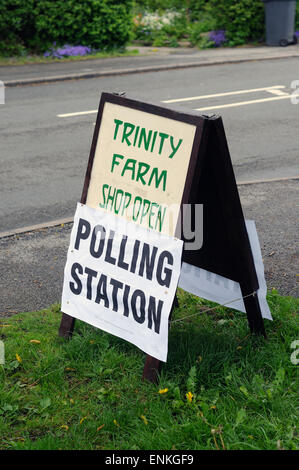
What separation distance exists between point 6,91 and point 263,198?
7521mm

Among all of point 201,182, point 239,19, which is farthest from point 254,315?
point 239,19

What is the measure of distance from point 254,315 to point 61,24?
13460 mm

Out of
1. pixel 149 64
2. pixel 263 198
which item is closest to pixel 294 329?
pixel 263 198

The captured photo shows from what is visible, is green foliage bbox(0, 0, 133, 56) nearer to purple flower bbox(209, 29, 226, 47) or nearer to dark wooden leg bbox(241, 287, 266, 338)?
purple flower bbox(209, 29, 226, 47)

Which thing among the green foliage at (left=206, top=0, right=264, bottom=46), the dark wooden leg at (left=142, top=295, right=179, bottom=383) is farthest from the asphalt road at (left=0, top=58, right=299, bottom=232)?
the green foliage at (left=206, top=0, right=264, bottom=46)

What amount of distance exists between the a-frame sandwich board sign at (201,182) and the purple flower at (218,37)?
15197mm

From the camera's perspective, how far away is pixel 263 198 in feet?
22.8

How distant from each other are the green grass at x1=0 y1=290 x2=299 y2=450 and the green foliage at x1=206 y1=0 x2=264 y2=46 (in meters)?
15.1

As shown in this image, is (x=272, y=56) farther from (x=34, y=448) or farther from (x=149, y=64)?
(x=34, y=448)

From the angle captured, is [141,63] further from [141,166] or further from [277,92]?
[141,166]

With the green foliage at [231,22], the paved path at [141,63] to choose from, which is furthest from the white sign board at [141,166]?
the green foliage at [231,22]

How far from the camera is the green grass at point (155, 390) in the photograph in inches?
128

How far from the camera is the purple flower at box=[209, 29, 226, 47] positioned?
1836 cm

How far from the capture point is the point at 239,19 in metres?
18.1
